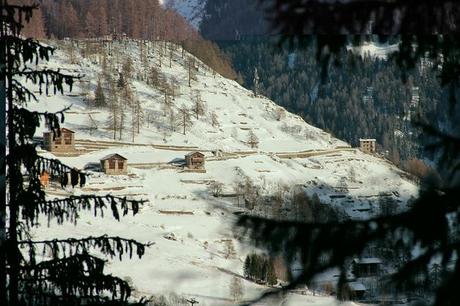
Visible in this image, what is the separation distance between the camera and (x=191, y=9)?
130250mm

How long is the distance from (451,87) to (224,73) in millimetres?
73391

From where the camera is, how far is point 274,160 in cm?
4678

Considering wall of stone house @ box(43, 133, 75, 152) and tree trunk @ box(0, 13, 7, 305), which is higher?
wall of stone house @ box(43, 133, 75, 152)

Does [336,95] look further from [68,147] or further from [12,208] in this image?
[12,208]

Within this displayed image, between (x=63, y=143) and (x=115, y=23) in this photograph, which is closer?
(x=63, y=143)

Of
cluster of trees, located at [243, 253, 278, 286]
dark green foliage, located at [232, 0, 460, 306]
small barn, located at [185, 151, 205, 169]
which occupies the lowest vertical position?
cluster of trees, located at [243, 253, 278, 286]

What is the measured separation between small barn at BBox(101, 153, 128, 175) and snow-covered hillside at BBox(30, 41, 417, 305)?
61 centimetres

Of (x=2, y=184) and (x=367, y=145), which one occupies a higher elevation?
(x=367, y=145)

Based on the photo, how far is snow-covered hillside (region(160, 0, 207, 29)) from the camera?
412 ft

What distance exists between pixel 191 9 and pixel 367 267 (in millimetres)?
130971

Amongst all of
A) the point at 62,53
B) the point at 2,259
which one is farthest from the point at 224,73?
the point at 2,259

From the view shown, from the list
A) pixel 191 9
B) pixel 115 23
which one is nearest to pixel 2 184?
pixel 115 23

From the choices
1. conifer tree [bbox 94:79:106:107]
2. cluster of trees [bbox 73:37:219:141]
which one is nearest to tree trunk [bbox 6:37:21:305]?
cluster of trees [bbox 73:37:219:141]

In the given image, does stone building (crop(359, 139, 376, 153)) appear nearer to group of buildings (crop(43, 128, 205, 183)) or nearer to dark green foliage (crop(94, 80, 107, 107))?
group of buildings (crop(43, 128, 205, 183))
